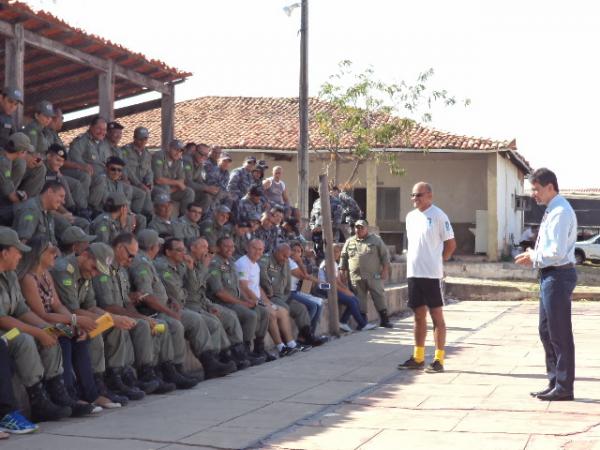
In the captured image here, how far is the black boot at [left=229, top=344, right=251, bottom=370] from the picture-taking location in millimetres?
10969

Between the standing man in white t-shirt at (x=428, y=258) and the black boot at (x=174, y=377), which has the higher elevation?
the standing man in white t-shirt at (x=428, y=258)

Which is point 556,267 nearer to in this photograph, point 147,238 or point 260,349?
point 147,238

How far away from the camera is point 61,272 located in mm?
8406

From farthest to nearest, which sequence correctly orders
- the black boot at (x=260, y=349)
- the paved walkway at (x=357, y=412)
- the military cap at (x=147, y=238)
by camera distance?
the black boot at (x=260, y=349), the military cap at (x=147, y=238), the paved walkway at (x=357, y=412)

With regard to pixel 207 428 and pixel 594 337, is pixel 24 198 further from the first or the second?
pixel 594 337

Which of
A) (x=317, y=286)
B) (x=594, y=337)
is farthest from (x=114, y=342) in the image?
(x=594, y=337)

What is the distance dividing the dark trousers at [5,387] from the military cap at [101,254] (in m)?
1.58

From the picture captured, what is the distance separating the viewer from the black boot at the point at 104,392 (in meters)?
8.29

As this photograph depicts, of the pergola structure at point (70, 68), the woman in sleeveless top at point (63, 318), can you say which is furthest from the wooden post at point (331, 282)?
the woman in sleeveless top at point (63, 318)

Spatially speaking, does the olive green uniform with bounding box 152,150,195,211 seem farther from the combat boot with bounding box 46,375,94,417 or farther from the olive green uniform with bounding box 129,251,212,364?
the combat boot with bounding box 46,375,94,417

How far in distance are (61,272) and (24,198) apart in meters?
1.96

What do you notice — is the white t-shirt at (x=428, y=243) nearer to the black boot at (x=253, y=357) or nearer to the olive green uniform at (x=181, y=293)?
the olive green uniform at (x=181, y=293)

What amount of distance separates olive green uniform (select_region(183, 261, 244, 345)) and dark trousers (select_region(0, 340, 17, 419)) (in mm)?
3663

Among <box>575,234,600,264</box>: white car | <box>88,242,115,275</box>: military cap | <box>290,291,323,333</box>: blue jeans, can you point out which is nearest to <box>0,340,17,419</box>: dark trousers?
<box>88,242,115,275</box>: military cap
